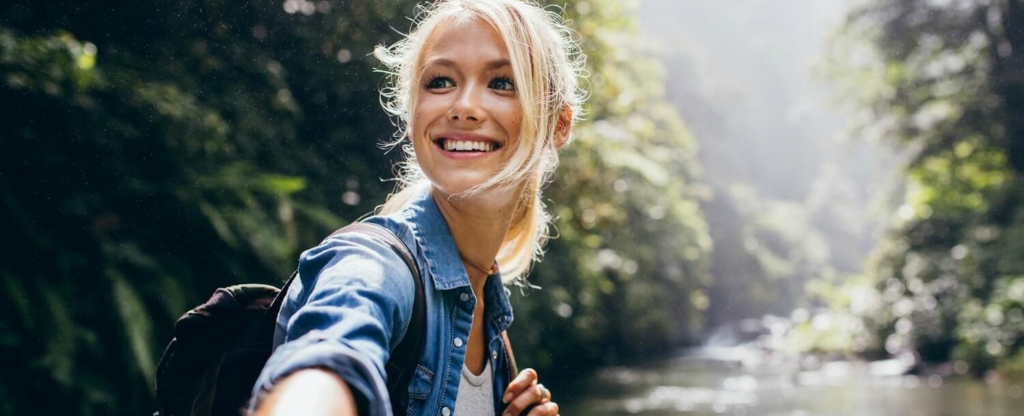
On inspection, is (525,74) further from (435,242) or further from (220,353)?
(220,353)

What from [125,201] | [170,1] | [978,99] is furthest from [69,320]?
[978,99]

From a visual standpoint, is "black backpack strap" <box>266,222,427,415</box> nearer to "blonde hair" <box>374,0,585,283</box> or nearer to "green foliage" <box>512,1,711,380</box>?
"blonde hair" <box>374,0,585,283</box>

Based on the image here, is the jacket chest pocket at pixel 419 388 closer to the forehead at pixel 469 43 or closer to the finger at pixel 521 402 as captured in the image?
the finger at pixel 521 402

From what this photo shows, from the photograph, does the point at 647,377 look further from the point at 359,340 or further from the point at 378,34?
the point at 359,340

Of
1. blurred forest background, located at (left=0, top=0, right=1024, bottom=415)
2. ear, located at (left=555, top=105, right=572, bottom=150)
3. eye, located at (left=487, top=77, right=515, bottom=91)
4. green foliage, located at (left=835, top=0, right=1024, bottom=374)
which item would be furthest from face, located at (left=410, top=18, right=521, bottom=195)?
green foliage, located at (left=835, top=0, right=1024, bottom=374)

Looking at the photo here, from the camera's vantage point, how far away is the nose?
1406 mm

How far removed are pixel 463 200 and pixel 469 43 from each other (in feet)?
0.86

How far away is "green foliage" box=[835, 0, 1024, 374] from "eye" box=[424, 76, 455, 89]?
15086 millimetres

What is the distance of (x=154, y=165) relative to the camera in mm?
5266

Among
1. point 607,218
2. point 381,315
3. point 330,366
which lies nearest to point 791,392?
point 607,218

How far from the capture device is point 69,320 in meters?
4.43

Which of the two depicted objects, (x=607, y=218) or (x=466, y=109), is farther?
(x=607, y=218)

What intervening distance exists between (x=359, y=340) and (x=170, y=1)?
5922 millimetres

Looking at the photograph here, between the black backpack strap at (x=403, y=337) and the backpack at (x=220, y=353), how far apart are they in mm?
15
